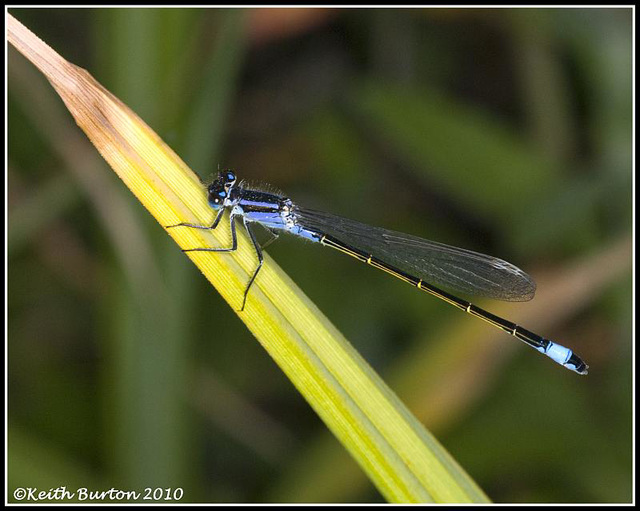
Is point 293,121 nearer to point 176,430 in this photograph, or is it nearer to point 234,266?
point 176,430

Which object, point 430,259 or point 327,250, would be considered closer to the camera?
point 430,259

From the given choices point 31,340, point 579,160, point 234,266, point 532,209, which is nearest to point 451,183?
point 532,209

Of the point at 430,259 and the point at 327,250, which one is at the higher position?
the point at 430,259

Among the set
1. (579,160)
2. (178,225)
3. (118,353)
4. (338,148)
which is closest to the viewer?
(178,225)
